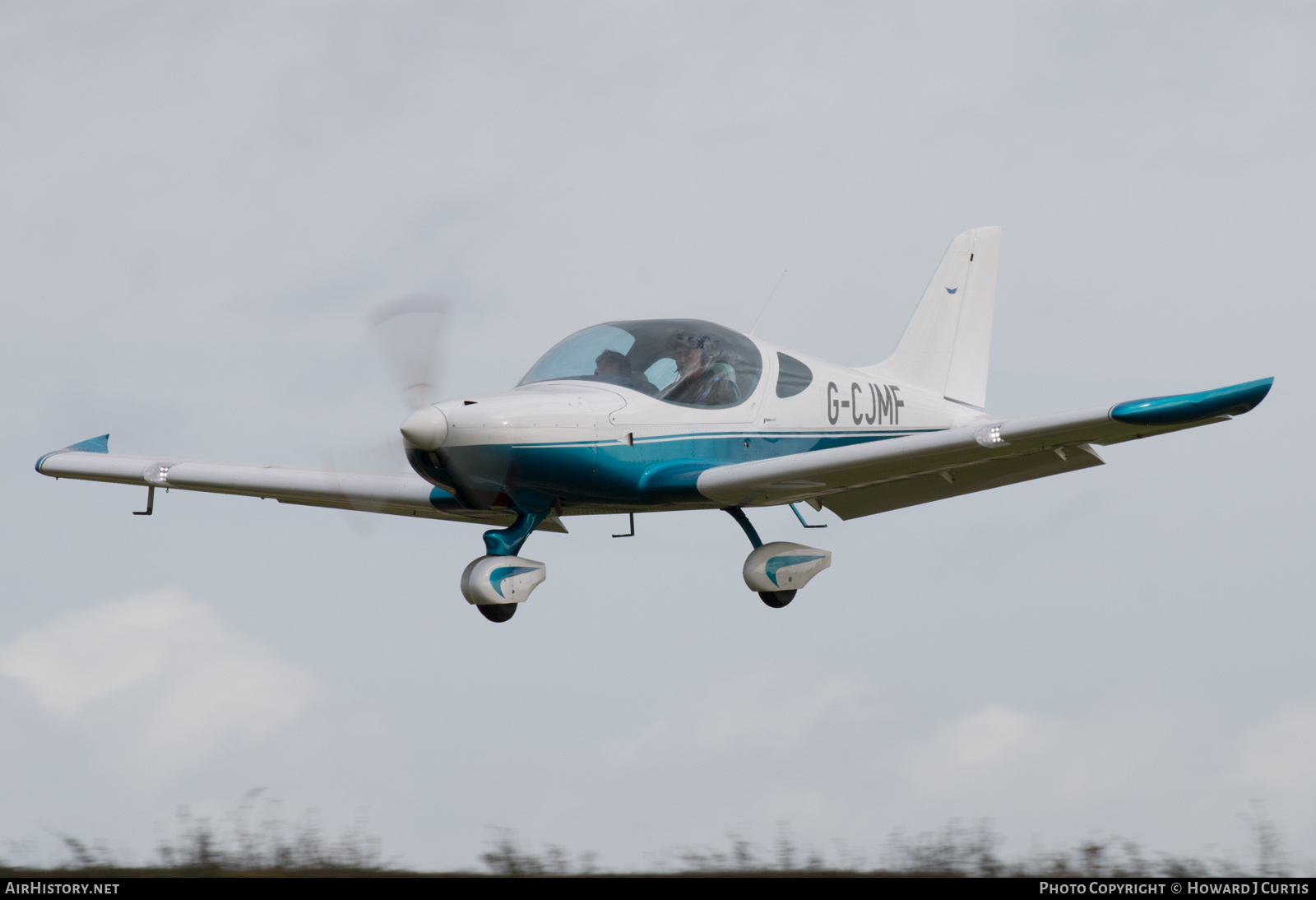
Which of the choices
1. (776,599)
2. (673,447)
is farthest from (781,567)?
(673,447)

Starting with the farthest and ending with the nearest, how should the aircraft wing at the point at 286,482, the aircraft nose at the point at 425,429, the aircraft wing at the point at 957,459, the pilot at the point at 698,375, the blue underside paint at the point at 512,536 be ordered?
1. the aircraft wing at the point at 286,482
2. the pilot at the point at 698,375
3. the blue underside paint at the point at 512,536
4. the aircraft nose at the point at 425,429
5. the aircraft wing at the point at 957,459

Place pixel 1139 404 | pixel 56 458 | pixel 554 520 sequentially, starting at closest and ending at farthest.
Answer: pixel 1139 404 < pixel 554 520 < pixel 56 458

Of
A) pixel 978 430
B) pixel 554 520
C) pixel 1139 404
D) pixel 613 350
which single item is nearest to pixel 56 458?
pixel 554 520

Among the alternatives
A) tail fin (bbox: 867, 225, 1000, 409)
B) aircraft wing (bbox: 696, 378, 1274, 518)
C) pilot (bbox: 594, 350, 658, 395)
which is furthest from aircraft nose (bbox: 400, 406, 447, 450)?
tail fin (bbox: 867, 225, 1000, 409)

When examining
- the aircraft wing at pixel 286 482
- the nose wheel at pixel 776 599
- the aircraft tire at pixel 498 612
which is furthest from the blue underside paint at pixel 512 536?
the nose wheel at pixel 776 599

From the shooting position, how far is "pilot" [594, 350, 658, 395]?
1173 cm

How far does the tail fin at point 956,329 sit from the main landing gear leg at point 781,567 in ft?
10.5

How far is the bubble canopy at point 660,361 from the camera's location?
11805 millimetres

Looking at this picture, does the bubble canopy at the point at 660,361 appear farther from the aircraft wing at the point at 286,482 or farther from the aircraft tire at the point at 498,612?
the aircraft tire at the point at 498,612

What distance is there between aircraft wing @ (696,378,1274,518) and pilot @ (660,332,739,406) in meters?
0.67

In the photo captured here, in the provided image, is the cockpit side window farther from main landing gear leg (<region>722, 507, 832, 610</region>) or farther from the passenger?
the passenger
